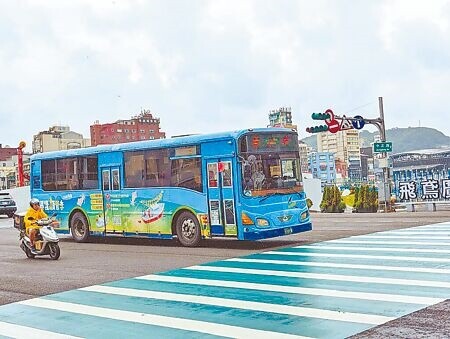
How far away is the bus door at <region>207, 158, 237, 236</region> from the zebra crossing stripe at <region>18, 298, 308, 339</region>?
6.26 m

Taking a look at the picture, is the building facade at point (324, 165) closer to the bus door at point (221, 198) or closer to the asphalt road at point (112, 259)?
the asphalt road at point (112, 259)

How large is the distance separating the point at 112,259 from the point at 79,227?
558 centimetres

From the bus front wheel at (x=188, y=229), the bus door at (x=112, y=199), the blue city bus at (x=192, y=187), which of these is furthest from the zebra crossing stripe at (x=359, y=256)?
the bus door at (x=112, y=199)

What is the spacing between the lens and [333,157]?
9925 cm

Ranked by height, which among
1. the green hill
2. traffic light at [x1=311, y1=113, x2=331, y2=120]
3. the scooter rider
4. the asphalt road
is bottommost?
the asphalt road

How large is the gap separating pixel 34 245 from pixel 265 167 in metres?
6.09

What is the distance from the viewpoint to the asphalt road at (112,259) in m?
11.8

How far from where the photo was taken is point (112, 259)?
15.3 metres

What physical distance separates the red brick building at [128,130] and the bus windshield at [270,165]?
2607 centimetres

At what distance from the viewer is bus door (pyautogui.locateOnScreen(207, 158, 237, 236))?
51.0ft

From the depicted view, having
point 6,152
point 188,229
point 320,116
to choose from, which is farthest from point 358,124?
point 6,152

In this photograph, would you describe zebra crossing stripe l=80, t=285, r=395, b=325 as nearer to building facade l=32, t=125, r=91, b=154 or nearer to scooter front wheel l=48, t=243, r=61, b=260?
scooter front wheel l=48, t=243, r=61, b=260

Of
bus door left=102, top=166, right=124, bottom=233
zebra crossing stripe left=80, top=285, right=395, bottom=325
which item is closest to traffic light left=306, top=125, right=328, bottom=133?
bus door left=102, top=166, right=124, bottom=233

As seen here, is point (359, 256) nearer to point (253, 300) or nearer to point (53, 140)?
point (253, 300)
